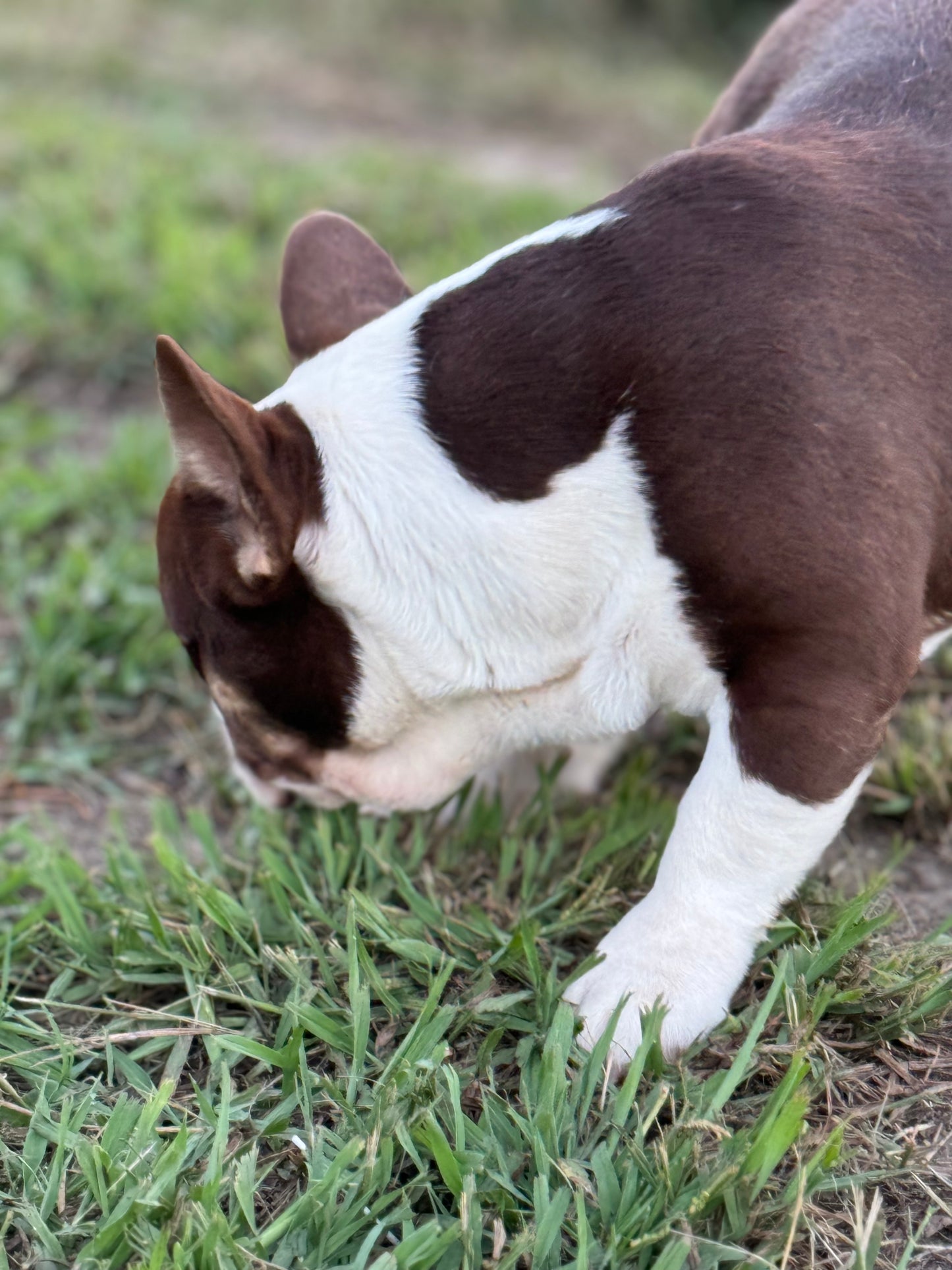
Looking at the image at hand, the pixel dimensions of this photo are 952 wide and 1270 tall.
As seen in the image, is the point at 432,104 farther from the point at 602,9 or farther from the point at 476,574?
the point at 476,574

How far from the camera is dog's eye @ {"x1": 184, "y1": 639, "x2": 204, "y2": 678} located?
7.01 ft

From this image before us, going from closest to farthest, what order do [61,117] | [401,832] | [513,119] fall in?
[401,832]
[61,117]
[513,119]

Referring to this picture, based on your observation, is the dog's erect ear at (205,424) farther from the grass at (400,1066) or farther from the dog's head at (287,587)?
the grass at (400,1066)

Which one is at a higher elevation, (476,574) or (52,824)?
(476,574)

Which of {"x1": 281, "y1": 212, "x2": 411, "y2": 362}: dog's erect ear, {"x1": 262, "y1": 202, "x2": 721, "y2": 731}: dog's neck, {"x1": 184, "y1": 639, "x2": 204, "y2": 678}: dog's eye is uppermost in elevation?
{"x1": 281, "y1": 212, "x2": 411, "y2": 362}: dog's erect ear

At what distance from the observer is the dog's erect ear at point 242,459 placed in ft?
5.57

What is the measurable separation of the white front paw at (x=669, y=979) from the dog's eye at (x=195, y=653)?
0.82 metres

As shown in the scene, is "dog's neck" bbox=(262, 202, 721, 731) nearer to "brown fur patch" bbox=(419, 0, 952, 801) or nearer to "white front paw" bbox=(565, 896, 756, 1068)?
"brown fur patch" bbox=(419, 0, 952, 801)

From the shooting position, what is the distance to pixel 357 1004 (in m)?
1.88

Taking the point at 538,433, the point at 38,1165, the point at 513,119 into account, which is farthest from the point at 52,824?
the point at 513,119

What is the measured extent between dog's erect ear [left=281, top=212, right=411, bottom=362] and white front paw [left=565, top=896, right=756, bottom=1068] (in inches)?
43.8

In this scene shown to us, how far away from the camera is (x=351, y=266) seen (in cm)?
227

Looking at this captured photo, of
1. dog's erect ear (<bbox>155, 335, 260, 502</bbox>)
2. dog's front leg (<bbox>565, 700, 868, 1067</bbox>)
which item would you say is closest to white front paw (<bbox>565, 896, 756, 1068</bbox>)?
dog's front leg (<bbox>565, 700, 868, 1067</bbox>)

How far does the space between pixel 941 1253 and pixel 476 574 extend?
109 centimetres
